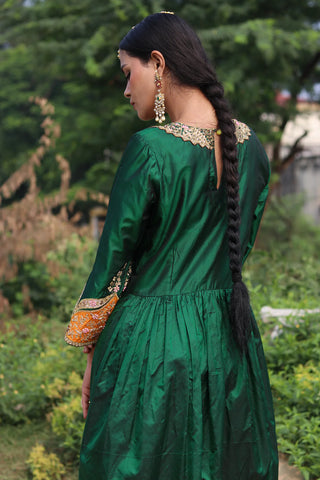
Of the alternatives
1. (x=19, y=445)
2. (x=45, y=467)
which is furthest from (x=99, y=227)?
(x=45, y=467)

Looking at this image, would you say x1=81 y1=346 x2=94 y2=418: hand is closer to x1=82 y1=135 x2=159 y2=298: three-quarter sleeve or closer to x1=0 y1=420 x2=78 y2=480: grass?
x1=82 y1=135 x2=159 y2=298: three-quarter sleeve

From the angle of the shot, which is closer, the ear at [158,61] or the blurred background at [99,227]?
the ear at [158,61]

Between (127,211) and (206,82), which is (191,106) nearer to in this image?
(206,82)

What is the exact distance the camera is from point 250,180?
184 centimetres

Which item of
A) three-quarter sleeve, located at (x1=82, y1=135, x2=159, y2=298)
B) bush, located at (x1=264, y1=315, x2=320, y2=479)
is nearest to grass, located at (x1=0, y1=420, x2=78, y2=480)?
bush, located at (x1=264, y1=315, x2=320, y2=479)

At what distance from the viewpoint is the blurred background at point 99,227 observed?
133 inches

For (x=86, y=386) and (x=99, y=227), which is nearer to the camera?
(x=86, y=386)

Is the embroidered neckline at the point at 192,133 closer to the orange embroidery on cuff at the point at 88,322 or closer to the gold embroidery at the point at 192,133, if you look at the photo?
the gold embroidery at the point at 192,133

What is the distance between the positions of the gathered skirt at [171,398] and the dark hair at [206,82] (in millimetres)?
70

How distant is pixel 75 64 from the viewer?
26.2 feet

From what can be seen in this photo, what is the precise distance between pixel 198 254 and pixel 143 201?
25cm

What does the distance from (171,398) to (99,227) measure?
18.3ft

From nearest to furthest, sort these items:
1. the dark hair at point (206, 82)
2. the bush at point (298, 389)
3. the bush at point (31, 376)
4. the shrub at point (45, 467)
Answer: the dark hair at point (206, 82) → the bush at point (298, 389) → the shrub at point (45, 467) → the bush at point (31, 376)

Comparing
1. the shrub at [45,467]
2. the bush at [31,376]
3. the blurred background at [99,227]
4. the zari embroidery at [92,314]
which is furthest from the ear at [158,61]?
the bush at [31,376]
